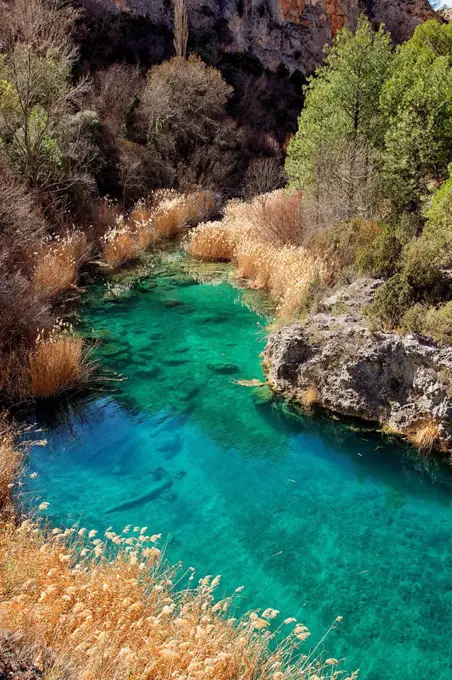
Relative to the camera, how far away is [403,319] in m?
7.30

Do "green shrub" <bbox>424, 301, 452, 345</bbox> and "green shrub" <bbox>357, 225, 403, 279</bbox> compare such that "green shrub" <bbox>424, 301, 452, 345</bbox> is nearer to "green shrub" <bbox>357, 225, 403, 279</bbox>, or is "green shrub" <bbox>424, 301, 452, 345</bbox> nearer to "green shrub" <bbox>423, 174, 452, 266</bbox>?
"green shrub" <bbox>423, 174, 452, 266</bbox>

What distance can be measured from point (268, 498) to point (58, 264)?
746 cm

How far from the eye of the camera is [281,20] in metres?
35.0

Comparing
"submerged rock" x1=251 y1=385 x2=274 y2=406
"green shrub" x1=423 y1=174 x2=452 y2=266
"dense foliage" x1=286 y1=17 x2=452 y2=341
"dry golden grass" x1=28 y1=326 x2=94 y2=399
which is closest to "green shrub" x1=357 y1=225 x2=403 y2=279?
"dense foliage" x1=286 y1=17 x2=452 y2=341

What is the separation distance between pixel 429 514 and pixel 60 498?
3.95 metres

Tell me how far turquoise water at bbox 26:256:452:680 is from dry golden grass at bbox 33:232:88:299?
2.48m

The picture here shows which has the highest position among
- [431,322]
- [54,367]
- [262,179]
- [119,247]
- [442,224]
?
[442,224]

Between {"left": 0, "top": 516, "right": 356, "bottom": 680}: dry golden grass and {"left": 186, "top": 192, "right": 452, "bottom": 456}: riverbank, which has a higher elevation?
{"left": 186, "top": 192, "right": 452, "bottom": 456}: riverbank

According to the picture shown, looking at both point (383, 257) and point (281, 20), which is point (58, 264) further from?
point (281, 20)

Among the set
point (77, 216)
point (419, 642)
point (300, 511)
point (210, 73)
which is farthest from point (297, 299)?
point (210, 73)

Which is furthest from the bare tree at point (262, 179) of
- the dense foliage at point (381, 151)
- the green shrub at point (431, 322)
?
the green shrub at point (431, 322)

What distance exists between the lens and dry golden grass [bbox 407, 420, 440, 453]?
657cm

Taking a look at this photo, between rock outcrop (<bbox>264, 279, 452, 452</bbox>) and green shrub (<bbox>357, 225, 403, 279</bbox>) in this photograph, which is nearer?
rock outcrop (<bbox>264, 279, 452, 452</bbox>)

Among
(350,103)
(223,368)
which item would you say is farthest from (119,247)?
(350,103)
